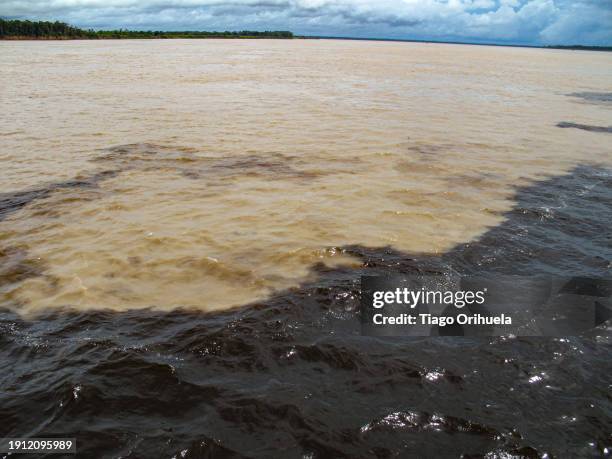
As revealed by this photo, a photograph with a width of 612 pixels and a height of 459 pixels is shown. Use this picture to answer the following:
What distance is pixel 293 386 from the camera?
4047 millimetres

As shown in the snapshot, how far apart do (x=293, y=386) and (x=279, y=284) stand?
74.8 inches

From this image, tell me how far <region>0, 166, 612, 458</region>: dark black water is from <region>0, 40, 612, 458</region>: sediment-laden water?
0.7 inches

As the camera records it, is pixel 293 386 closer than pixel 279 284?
Yes

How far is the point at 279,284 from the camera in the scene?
5.80 metres

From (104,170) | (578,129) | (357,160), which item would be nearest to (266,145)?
(357,160)

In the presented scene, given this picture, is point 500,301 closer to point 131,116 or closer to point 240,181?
point 240,181

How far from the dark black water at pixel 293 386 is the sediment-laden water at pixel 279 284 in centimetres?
2

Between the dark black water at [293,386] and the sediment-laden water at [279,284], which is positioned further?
the sediment-laden water at [279,284]

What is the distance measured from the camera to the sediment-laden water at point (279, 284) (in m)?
3.65

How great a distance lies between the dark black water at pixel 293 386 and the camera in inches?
138

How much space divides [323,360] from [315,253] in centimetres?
243

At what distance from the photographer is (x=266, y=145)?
13.4 metres

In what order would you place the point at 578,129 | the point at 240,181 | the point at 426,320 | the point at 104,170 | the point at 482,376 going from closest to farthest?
the point at 482,376
the point at 426,320
the point at 240,181
the point at 104,170
the point at 578,129

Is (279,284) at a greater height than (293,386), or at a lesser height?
greater
